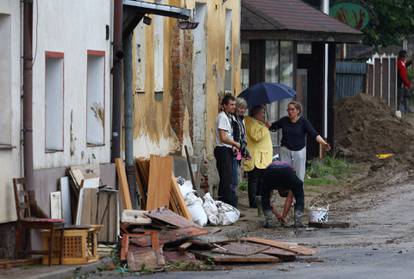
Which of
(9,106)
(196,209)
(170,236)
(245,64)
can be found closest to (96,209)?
(170,236)

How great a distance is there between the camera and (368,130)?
3825 centimetres

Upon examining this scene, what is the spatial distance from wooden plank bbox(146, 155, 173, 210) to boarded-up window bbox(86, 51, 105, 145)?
59.5 inches

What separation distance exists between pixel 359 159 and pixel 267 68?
20.0ft

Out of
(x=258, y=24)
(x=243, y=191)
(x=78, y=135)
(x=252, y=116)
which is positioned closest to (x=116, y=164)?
(x=78, y=135)

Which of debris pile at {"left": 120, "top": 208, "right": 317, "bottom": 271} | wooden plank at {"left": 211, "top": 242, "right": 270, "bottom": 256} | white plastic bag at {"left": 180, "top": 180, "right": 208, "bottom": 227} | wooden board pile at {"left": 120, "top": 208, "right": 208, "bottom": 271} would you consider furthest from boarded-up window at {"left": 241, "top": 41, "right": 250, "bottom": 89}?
wooden plank at {"left": 211, "top": 242, "right": 270, "bottom": 256}

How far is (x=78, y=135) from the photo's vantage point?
19.4 metres

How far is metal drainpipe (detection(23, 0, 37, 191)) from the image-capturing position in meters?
17.3

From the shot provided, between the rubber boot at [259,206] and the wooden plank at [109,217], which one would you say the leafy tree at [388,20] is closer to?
the rubber boot at [259,206]

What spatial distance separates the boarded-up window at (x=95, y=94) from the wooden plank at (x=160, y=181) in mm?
1511

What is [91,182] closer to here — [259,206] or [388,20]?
[259,206]

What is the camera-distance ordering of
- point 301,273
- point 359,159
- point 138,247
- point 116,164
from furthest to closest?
point 359,159, point 116,164, point 138,247, point 301,273

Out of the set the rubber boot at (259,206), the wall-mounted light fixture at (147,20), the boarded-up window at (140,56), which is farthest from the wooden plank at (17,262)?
the rubber boot at (259,206)

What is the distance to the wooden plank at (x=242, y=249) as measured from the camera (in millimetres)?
17656

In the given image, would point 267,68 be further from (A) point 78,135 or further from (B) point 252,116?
(A) point 78,135
